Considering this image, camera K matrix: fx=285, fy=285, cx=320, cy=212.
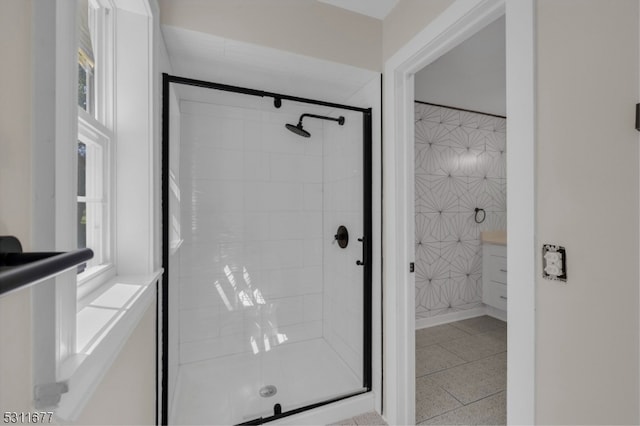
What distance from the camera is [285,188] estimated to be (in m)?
2.50

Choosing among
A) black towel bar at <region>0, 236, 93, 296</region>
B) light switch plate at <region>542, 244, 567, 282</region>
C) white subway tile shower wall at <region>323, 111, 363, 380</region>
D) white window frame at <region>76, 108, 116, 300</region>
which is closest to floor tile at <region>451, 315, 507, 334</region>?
white subway tile shower wall at <region>323, 111, 363, 380</region>

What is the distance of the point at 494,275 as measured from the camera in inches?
123

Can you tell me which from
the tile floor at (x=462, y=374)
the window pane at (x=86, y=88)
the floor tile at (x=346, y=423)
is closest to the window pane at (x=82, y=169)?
the window pane at (x=86, y=88)

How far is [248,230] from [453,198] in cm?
224

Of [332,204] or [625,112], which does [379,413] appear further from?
[625,112]

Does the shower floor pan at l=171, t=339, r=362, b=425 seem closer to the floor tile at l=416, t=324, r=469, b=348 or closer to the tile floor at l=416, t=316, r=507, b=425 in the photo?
the tile floor at l=416, t=316, r=507, b=425

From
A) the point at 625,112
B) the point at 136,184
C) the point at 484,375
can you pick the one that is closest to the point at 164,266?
the point at 136,184

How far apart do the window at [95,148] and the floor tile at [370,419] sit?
1563 millimetres

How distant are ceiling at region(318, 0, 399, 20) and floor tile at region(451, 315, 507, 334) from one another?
2962 mm

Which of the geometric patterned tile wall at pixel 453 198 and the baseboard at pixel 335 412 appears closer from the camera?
the baseboard at pixel 335 412

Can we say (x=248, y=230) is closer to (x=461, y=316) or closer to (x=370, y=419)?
(x=370, y=419)

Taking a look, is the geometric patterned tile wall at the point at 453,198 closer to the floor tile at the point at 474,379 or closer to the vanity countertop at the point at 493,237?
the vanity countertop at the point at 493,237

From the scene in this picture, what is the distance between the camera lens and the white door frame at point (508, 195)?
3.10 ft

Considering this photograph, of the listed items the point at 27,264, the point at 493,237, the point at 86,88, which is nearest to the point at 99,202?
the point at 86,88
